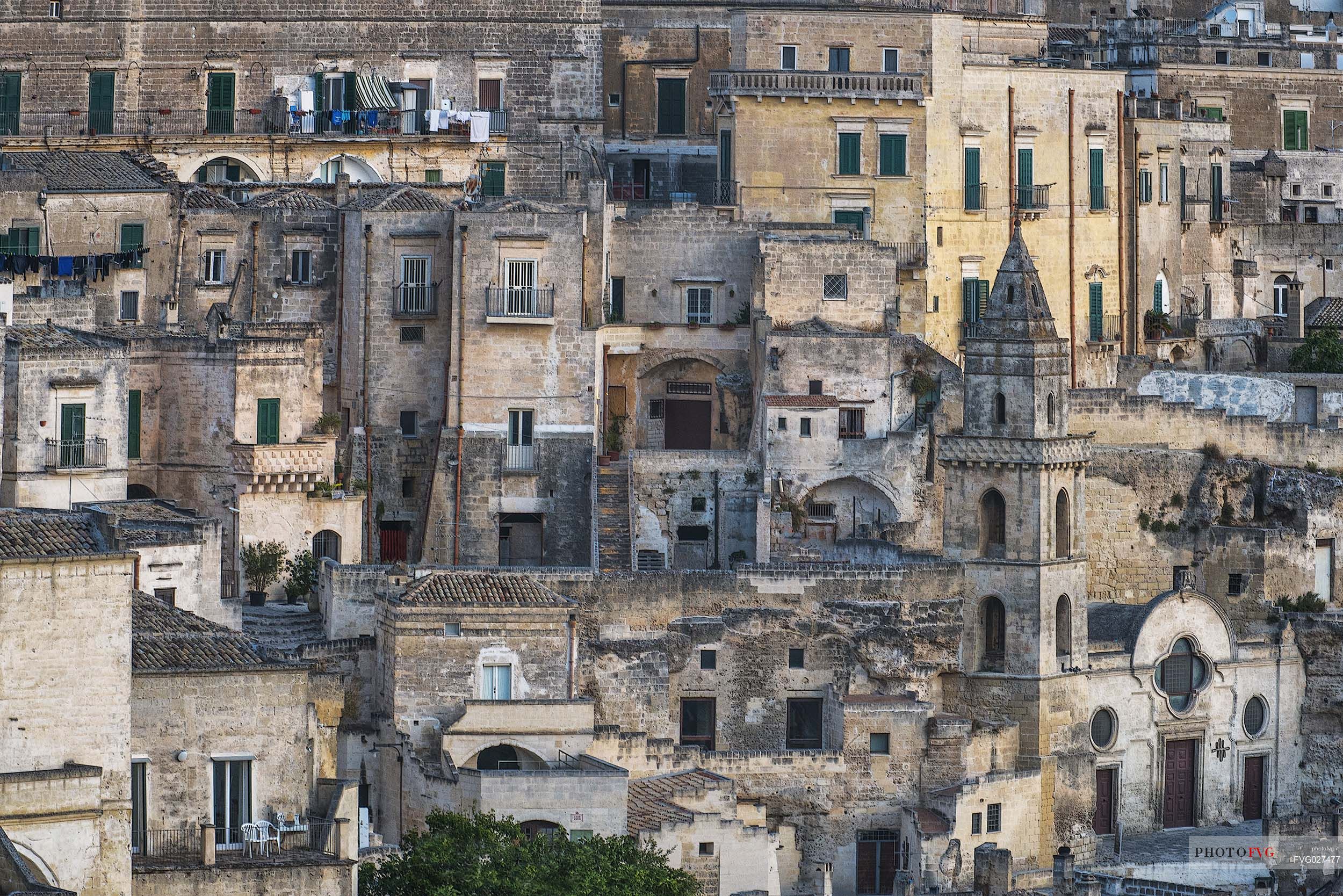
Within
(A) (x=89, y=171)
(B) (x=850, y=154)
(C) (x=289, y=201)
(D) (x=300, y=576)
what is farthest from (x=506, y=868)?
(B) (x=850, y=154)

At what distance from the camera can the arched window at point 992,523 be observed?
73.2 metres

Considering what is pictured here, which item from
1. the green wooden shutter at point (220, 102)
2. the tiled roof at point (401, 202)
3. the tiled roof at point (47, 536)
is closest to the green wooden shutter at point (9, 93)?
the green wooden shutter at point (220, 102)

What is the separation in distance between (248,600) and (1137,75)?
1260 inches

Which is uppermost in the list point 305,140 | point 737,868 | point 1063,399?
point 305,140

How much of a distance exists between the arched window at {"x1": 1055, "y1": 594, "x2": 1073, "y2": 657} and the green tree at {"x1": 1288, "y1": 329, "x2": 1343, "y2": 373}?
49.0 feet

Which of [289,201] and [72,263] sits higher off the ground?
[289,201]

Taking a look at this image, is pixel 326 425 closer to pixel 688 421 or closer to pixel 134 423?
pixel 134 423

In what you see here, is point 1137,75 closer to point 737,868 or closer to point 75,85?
point 75,85

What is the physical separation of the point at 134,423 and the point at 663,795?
14.7 metres

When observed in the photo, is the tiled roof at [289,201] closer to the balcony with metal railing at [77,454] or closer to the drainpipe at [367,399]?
the drainpipe at [367,399]

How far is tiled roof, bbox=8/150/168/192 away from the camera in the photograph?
79.4 m

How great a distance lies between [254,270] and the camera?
7869cm

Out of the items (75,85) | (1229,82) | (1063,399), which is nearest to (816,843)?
(1063,399)

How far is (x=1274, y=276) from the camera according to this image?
94.5m
